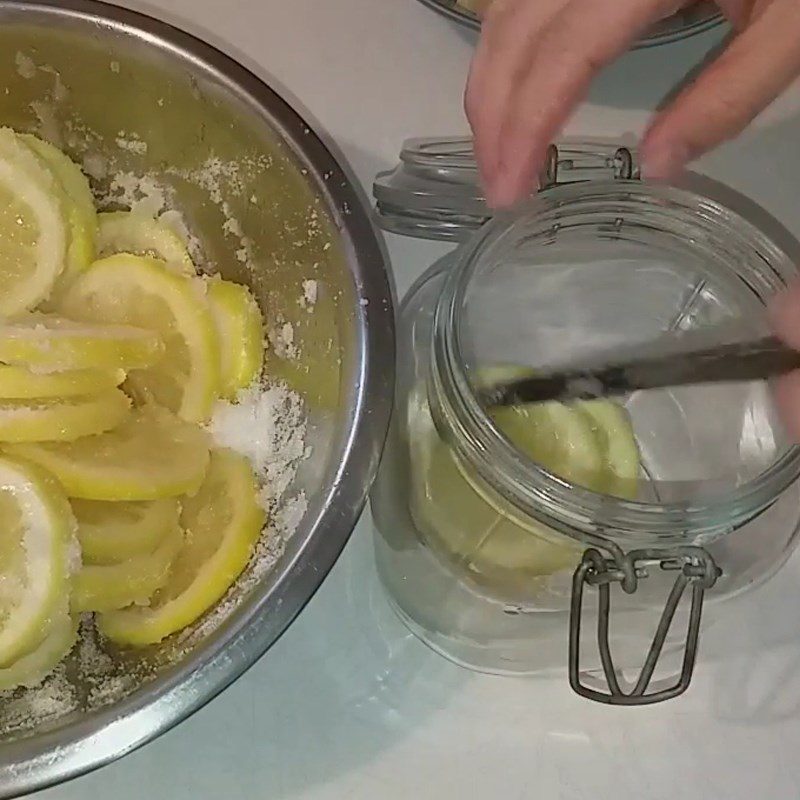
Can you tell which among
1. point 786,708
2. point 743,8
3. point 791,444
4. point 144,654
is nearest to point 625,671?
point 786,708

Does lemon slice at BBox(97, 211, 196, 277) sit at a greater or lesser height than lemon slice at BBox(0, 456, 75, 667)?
greater

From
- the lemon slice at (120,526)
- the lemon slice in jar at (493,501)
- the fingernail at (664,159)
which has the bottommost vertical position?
the lemon slice at (120,526)

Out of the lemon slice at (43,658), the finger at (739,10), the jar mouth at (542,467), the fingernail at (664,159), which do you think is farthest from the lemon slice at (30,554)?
the finger at (739,10)

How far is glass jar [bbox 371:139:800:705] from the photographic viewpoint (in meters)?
0.53

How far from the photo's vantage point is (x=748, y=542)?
0.61m

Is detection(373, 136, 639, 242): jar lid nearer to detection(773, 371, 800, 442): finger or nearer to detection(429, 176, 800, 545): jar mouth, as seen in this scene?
detection(429, 176, 800, 545): jar mouth

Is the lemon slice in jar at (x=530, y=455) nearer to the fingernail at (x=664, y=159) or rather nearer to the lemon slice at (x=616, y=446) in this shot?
the lemon slice at (x=616, y=446)

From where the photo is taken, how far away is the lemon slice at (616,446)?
605 mm

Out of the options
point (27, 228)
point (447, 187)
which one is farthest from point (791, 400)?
point (27, 228)

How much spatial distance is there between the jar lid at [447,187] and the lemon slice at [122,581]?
0.27 metres

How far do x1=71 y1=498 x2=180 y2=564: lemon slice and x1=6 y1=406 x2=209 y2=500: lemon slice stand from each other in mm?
17

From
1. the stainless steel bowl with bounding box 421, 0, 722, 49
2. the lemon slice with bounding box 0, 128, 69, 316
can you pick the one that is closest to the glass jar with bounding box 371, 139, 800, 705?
the stainless steel bowl with bounding box 421, 0, 722, 49

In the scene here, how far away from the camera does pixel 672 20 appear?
0.77m

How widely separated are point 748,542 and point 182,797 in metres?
0.39
